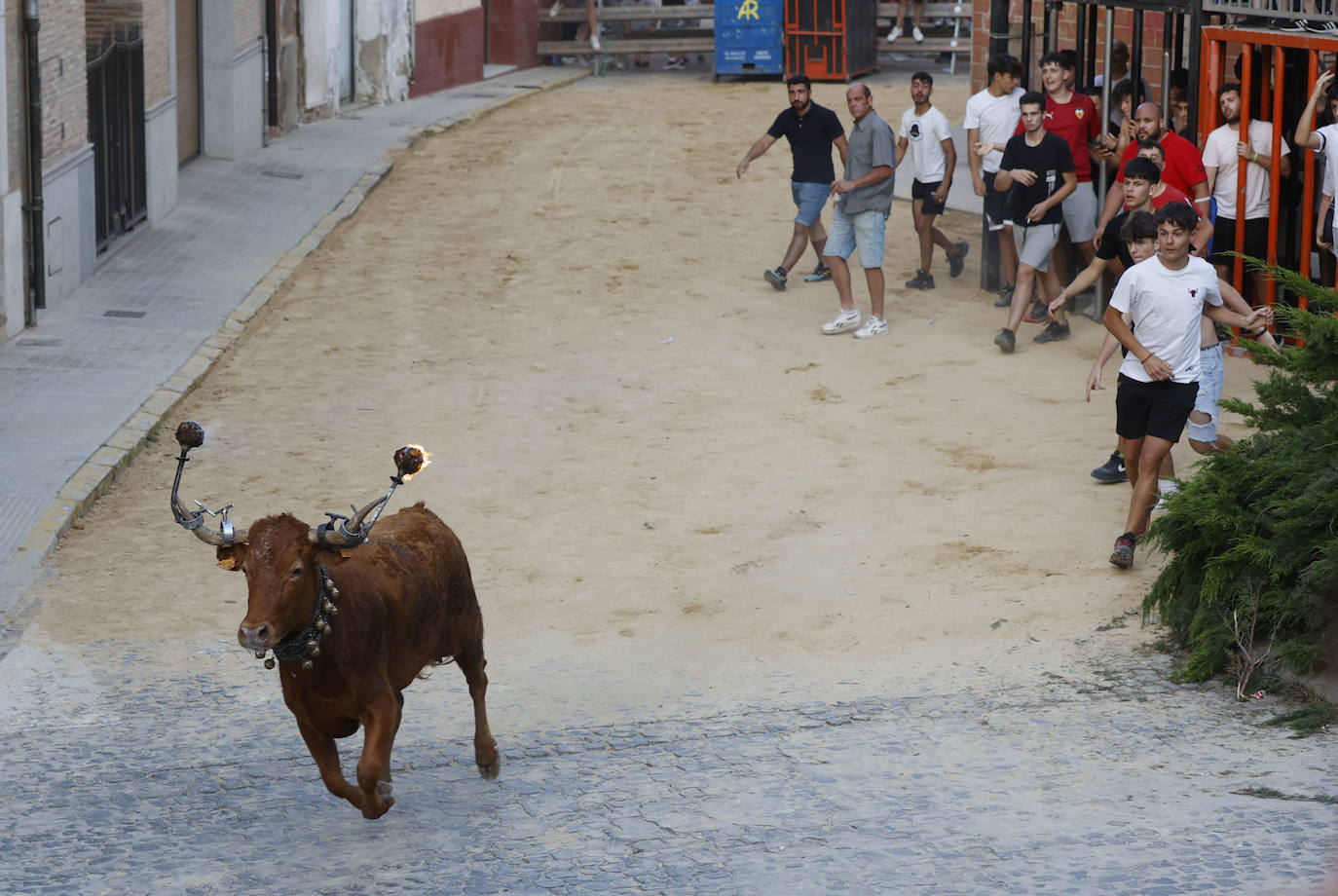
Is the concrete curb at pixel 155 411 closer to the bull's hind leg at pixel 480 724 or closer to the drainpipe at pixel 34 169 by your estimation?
the drainpipe at pixel 34 169

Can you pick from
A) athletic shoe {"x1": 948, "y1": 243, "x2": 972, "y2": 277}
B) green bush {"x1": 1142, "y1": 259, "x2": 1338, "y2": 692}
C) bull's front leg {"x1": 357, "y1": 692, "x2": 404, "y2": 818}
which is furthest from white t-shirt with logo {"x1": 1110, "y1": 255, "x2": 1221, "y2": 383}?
athletic shoe {"x1": 948, "y1": 243, "x2": 972, "y2": 277}

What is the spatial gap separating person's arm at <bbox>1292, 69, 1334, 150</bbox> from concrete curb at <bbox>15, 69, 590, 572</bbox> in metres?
8.23

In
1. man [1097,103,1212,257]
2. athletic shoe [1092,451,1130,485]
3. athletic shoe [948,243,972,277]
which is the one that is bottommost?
athletic shoe [1092,451,1130,485]

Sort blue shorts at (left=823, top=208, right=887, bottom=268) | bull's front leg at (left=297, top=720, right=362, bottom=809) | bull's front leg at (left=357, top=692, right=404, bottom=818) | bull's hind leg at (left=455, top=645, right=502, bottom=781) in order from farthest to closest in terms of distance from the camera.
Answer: blue shorts at (left=823, top=208, right=887, bottom=268), bull's hind leg at (left=455, top=645, right=502, bottom=781), bull's front leg at (left=297, top=720, right=362, bottom=809), bull's front leg at (left=357, top=692, right=404, bottom=818)

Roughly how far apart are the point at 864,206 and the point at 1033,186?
4.51ft

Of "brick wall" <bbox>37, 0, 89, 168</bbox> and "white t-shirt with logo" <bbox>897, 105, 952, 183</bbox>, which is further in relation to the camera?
"white t-shirt with logo" <bbox>897, 105, 952, 183</bbox>

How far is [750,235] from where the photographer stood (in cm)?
1756

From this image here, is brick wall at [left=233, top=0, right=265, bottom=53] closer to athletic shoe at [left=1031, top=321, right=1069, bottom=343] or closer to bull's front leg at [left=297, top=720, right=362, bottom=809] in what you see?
athletic shoe at [left=1031, top=321, right=1069, bottom=343]

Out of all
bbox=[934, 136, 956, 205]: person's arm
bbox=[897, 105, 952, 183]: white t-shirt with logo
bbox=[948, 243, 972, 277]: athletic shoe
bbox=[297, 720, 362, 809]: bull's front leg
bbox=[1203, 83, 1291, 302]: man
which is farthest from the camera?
bbox=[948, 243, 972, 277]: athletic shoe

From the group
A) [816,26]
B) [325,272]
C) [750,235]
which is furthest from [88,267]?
[816,26]

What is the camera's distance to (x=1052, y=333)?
45.7ft

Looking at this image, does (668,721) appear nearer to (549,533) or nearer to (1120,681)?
(1120,681)

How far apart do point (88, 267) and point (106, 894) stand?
10528mm

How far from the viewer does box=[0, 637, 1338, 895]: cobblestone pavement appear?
5.96m
